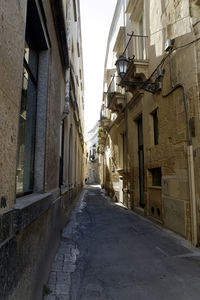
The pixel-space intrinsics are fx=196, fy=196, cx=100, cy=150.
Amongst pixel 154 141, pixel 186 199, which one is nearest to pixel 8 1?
pixel 186 199

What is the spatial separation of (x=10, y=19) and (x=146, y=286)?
313 cm

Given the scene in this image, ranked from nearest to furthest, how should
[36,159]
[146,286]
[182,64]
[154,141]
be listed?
[146,286] → [36,159] → [182,64] → [154,141]

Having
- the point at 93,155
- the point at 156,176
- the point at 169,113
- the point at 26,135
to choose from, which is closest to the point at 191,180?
the point at 169,113

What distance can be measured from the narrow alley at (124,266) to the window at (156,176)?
4.89 ft

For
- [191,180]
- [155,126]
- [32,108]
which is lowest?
[191,180]

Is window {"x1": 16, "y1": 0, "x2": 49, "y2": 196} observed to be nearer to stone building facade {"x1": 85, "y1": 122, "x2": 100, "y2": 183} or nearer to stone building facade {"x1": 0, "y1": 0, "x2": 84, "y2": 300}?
stone building facade {"x1": 0, "y1": 0, "x2": 84, "y2": 300}

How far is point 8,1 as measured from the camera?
1.38 meters

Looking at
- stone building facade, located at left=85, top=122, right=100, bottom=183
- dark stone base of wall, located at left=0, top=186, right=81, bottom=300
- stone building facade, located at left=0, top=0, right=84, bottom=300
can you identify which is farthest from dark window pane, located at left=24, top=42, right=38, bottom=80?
stone building facade, located at left=85, top=122, right=100, bottom=183

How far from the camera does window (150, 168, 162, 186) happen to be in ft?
19.3

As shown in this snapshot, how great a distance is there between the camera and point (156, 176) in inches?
240

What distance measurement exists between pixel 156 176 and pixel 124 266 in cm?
351

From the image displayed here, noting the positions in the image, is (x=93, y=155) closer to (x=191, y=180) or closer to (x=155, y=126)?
(x=155, y=126)

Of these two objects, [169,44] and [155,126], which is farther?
[155,126]

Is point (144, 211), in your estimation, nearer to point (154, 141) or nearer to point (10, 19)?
point (154, 141)
